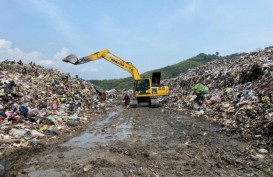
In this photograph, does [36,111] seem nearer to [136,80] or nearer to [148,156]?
[148,156]

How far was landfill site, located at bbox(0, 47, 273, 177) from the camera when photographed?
5.53 meters

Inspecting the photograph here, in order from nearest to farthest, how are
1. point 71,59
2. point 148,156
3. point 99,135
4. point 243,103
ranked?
point 148,156 < point 99,135 < point 243,103 < point 71,59

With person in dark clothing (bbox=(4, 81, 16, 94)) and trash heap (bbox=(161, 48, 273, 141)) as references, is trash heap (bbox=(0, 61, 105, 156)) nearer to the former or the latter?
person in dark clothing (bbox=(4, 81, 16, 94))

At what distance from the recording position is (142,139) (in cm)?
823

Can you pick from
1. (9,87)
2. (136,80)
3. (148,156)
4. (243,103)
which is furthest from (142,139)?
(136,80)

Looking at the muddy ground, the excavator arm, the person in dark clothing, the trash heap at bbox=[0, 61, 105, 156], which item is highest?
the excavator arm

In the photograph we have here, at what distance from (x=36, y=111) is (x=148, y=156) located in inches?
261

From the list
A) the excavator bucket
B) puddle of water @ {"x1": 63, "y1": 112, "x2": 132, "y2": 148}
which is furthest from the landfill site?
the excavator bucket

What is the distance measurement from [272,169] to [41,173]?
3.75 meters

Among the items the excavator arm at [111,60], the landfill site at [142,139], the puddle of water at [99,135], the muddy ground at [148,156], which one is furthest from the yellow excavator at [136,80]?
the muddy ground at [148,156]

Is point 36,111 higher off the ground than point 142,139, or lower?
higher

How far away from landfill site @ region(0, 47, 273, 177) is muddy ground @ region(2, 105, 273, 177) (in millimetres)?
13

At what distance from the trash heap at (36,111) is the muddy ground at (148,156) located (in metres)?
1.01

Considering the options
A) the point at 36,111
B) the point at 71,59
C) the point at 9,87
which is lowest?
the point at 36,111
